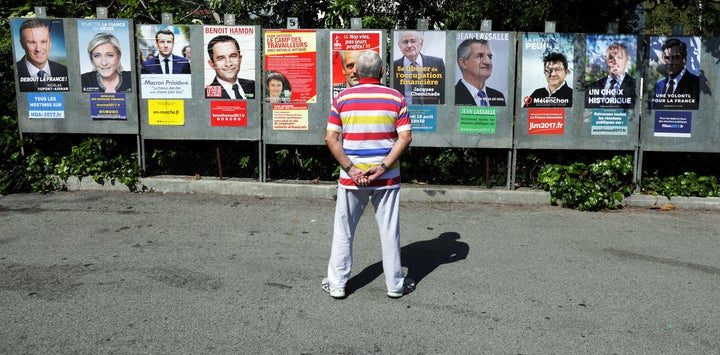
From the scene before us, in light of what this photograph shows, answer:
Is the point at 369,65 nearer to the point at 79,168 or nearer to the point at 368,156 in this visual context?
the point at 368,156

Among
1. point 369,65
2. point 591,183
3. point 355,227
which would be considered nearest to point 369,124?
point 369,65

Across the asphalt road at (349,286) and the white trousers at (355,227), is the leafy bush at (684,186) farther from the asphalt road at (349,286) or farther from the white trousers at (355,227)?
the white trousers at (355,227)

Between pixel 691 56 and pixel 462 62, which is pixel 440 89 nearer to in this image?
pixel 462 62

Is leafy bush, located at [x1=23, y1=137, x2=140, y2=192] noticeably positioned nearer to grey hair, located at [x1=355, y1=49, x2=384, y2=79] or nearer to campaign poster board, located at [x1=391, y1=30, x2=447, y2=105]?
campaign poster board, located at [x1=391, y1=30, x2=447, y2=105]

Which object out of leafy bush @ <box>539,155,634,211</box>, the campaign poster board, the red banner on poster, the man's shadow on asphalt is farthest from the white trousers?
the red banner on poster

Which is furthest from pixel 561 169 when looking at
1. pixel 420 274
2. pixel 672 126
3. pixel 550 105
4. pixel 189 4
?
pixel 189 4

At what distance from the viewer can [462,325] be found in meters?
4.51

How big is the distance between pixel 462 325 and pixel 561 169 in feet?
14.8

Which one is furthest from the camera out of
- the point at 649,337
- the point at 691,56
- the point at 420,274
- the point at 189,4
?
the point at 189,4

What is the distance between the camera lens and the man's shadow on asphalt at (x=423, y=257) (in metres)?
5.48

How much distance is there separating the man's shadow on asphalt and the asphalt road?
0.09 feet

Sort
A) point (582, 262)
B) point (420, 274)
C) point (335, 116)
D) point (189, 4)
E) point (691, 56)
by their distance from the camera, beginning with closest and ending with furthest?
1. point (335, 116)
2. point (420, 274)
3. point (582, 262)
4. point (691, 56)
5. point (189, 4)

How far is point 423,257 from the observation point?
240 inches

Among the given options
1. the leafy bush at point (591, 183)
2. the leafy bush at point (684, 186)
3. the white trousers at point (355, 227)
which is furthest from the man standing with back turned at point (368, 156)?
the leafy bush at point (684, 186)
